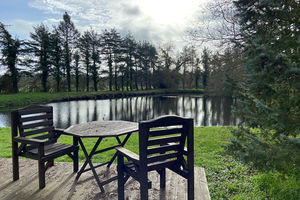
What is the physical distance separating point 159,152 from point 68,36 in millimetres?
26492

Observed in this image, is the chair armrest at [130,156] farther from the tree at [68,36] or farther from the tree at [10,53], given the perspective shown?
the tree at [68,36]

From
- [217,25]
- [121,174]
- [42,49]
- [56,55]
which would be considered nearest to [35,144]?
[121,174]

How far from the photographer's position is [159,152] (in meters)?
1.82

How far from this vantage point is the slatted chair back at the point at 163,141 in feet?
5.58

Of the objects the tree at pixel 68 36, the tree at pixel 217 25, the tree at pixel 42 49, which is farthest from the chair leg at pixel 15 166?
the tree at pixel 68 36

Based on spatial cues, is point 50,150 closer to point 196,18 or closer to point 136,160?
point 136,160

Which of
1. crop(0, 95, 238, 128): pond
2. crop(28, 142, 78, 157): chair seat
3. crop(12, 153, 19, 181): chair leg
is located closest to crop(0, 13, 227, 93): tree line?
crop(0, 95, 238, 128): pond

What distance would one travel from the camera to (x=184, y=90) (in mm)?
35062

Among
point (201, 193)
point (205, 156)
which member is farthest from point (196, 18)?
point (201, 193)

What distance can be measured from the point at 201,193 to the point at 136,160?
3.53ft

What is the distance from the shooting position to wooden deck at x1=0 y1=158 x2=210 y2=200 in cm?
223

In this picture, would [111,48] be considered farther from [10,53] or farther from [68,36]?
[10,53]

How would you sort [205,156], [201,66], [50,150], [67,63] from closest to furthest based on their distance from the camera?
1. [50,150]
2. [205,156]
3. [67,63]
4. [201,66]

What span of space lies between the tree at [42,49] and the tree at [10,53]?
5.82ft
